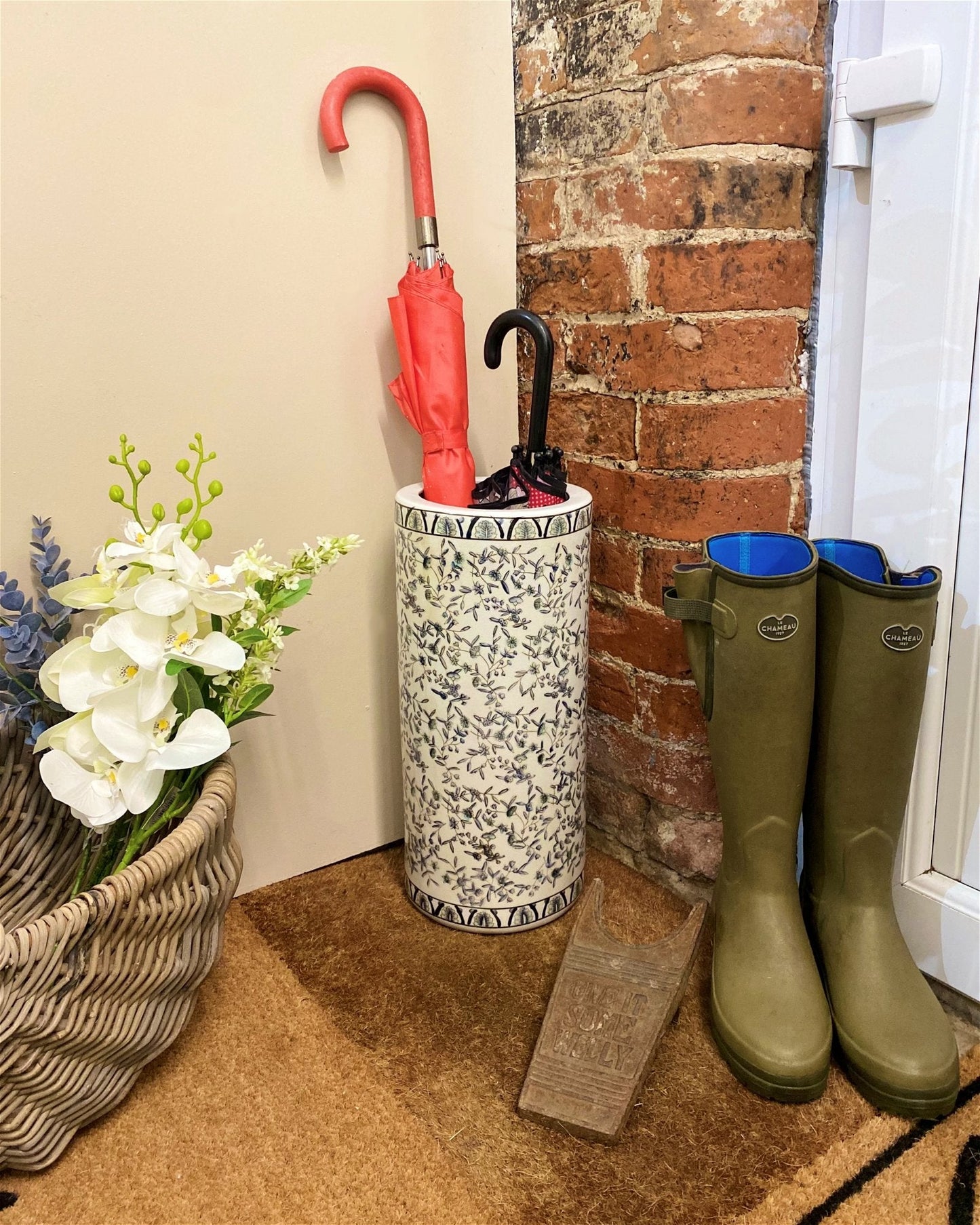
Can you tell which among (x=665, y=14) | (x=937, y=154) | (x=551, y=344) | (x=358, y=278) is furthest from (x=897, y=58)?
(x=358, y=278)

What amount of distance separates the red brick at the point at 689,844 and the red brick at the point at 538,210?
2.51 feet

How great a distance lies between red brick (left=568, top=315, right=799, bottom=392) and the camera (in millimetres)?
1100

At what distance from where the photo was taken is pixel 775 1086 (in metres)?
0.95

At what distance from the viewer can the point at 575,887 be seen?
4.20ft

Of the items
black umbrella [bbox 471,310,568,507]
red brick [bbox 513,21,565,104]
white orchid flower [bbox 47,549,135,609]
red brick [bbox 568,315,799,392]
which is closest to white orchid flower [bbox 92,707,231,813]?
white orchid flower [bbox 47,549,135,609]

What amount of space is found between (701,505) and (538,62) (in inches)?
23.5

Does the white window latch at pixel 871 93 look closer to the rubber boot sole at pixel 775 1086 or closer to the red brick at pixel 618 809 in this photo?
the red brick at pixel 618 809

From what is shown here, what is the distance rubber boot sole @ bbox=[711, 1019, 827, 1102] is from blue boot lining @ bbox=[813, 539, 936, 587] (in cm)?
49

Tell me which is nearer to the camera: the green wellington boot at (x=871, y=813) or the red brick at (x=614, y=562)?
the green wellington boot at (x=871, y=813)

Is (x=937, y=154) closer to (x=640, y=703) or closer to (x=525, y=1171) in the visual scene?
(x=640, y=703)

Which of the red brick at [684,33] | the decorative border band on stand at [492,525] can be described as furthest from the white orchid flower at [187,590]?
the red brick at [684,33]

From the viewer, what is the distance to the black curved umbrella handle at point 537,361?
3.66ft

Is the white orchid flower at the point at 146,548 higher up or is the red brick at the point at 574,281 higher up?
the red brick at the point at 574,281

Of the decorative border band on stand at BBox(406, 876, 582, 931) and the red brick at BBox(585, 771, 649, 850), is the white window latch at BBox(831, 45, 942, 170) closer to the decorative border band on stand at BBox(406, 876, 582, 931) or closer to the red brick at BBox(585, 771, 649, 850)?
the red brick at BBox(585, 771, 649, 850)
